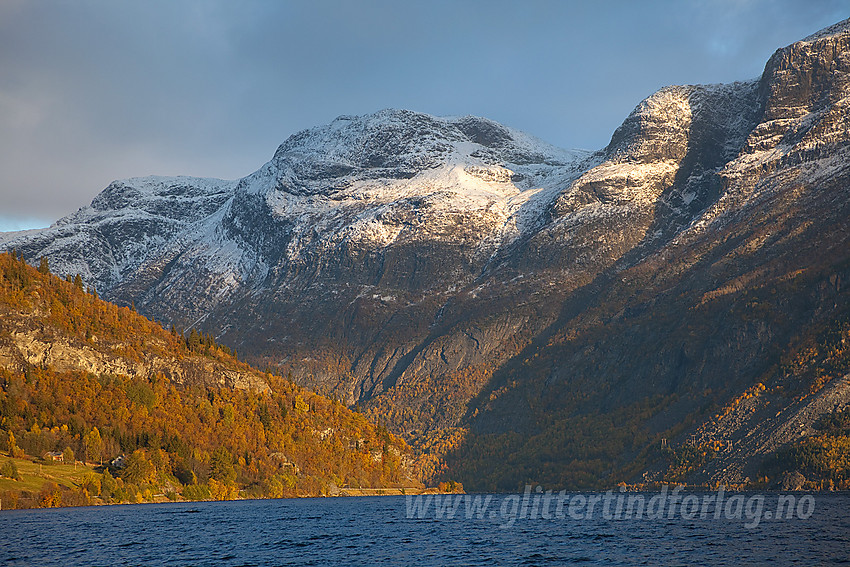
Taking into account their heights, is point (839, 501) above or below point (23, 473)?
below

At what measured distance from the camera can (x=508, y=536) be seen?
134875mm

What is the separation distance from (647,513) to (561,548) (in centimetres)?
6986

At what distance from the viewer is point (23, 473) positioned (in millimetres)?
194250

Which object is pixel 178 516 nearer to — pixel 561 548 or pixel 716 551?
pixel 561 548

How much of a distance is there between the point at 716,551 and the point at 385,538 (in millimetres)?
50615

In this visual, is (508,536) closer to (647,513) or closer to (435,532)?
(435,532)

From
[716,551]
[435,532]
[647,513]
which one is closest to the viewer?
[716,551]

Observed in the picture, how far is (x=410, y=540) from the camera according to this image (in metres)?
134

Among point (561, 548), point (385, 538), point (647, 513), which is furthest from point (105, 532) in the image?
point (647, 513)

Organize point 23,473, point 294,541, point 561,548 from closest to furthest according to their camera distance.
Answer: point 561,548 < point 294,541 < point 23,473

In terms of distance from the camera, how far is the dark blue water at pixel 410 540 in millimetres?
105750

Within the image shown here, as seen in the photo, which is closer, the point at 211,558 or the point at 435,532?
the point at 211,558

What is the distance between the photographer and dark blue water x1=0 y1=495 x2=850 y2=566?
106 m

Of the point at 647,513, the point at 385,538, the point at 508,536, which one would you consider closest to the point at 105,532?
the point at 385,538
